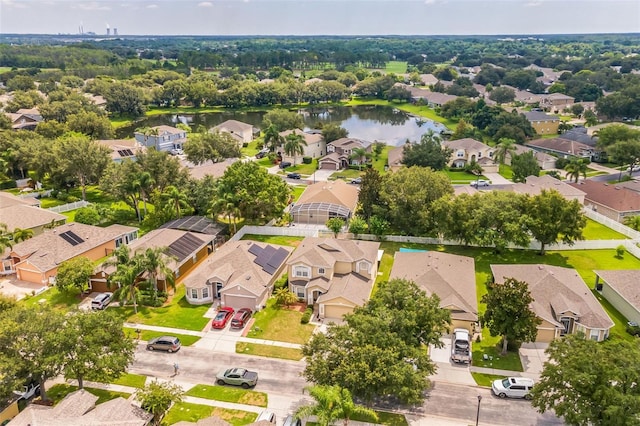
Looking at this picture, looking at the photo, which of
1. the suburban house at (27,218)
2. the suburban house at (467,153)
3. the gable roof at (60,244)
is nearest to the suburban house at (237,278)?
the gable roof at (60,244)

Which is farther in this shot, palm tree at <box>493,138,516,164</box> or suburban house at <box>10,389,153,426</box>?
palm tree at <box>493,138,516,164</box>

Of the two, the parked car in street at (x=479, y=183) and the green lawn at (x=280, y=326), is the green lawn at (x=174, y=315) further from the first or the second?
the parked car in street at (x=479, y=183)

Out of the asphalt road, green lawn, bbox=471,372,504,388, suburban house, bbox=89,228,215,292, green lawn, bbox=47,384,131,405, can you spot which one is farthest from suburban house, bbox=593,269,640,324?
green lawn, bbox=47,384,131,405

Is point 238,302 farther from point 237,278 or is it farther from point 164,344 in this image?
point 164,344

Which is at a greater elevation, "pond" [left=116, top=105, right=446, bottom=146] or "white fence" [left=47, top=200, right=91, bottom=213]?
"pond" [left=116, top=105, right=446, bottom=146]

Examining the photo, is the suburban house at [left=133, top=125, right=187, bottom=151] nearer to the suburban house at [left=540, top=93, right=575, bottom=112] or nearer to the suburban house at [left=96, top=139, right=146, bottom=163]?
the suburban house at [left=96, top=139, right=146, bottom=163]

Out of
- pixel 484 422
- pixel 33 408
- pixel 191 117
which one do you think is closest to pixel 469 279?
pixel 484 422
